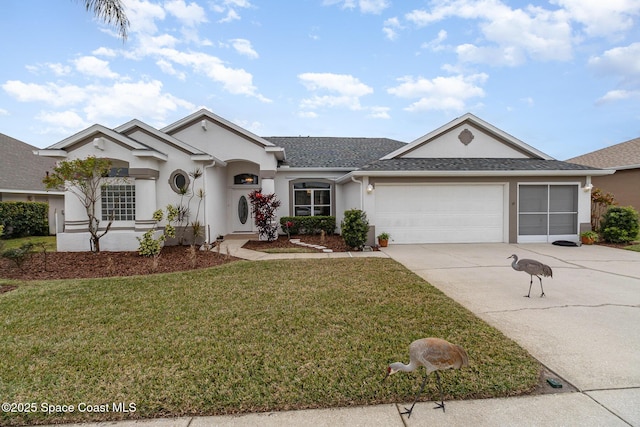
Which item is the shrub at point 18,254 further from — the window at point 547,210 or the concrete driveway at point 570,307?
the window at point 547,210

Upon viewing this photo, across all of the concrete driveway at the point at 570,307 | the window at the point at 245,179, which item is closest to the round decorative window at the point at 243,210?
the window at the point at 245,179

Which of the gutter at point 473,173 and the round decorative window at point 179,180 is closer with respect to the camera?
the gutter at point 473,173

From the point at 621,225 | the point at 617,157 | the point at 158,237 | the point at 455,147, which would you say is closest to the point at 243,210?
the point at 158,237

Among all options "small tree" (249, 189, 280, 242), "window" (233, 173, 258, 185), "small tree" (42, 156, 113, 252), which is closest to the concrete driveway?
"small tree" (249, 189, 280, 242)

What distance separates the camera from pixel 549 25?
493 inches

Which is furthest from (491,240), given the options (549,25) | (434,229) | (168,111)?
(168,111)

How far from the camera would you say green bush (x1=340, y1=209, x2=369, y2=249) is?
10.9 metres

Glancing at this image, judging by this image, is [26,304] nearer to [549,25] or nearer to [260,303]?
[260,303]

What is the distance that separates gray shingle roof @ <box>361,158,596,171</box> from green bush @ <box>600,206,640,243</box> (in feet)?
6.41

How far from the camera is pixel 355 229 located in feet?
35.5

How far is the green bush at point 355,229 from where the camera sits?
1085 centimetres

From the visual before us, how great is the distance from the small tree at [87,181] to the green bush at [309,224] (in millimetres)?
6937

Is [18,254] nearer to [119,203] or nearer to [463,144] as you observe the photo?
[119,203]

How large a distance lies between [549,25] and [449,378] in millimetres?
15480
